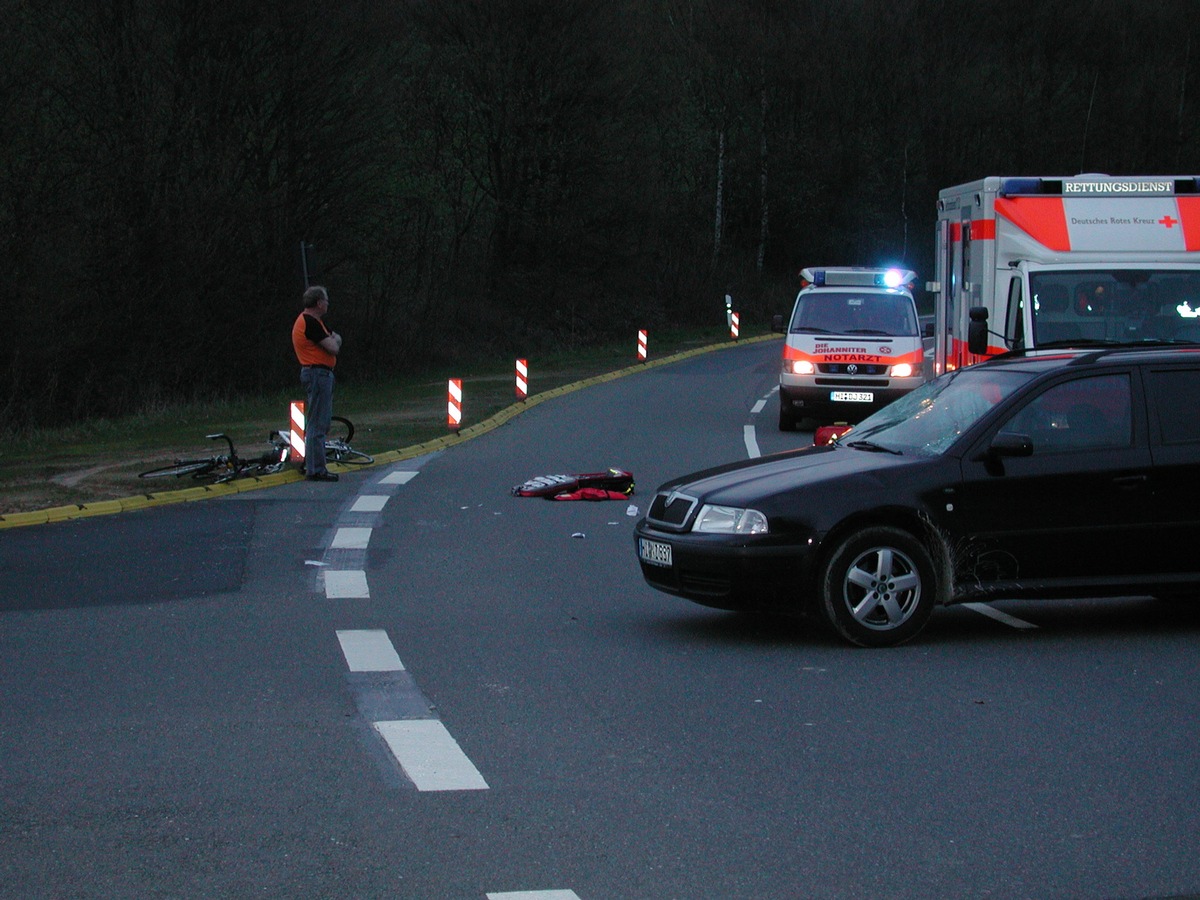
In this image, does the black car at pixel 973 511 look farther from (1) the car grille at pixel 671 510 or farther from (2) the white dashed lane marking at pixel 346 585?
(2) the white dashed lane marking at pixel 346 585

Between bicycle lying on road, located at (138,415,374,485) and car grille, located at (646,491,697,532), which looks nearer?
car grille, located at (646,491,697,532)

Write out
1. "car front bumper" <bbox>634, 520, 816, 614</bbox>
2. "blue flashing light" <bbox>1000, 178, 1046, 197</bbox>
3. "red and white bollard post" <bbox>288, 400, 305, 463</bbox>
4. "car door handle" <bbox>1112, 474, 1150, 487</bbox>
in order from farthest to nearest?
1. "red and white bollard post" <bbox>288, 400, 305, 463</bbox>
2. "blue flashing light" <bbox>1000, 178, 1046, 197</bbox>
3. "car door handle" <bbox>1112, 474, 1150, 487</bbox>
4. "car front bumper" <bbox>634, 520, 816, 614</bbox>

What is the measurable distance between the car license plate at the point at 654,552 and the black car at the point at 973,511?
0.04ft

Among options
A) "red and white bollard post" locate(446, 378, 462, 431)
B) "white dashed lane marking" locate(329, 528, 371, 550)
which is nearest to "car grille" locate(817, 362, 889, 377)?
"red and white bollard post" locate(446, 378, 462, 431)

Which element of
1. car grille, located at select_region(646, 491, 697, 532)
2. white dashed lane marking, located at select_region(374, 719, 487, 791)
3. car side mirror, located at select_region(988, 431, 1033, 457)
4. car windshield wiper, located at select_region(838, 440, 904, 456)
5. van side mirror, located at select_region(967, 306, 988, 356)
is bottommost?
white dashed lane marking, located at select_region(374, 719, 487, 791)

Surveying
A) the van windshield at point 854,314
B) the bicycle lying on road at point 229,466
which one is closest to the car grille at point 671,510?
the bicycle lying on road at point 229,466

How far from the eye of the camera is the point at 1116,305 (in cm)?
1463

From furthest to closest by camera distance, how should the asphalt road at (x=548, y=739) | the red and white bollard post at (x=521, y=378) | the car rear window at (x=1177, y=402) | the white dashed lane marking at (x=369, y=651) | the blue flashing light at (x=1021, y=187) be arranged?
the red and white bollard post at (x=521, y=378) → the blue flashing light at (x=1021, y=187) → the car rear window at (x=1177, y=402) → the white dashed lane marking at (x=369, y=651) → the asphalt road at (x=548, y=739)

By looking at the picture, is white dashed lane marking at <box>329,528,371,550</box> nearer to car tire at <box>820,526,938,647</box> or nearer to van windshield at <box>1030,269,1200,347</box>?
car tire at <box>820,526,938,647</box>

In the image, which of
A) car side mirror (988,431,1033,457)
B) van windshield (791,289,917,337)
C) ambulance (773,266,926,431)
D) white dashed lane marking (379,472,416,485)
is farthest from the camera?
van windshield (791,289,917,337)

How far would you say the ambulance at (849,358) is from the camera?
74.1 feet

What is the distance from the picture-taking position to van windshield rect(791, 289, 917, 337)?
2320 cm

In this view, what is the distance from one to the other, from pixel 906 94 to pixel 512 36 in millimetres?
27907

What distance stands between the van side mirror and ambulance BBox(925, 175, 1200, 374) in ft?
0.04
